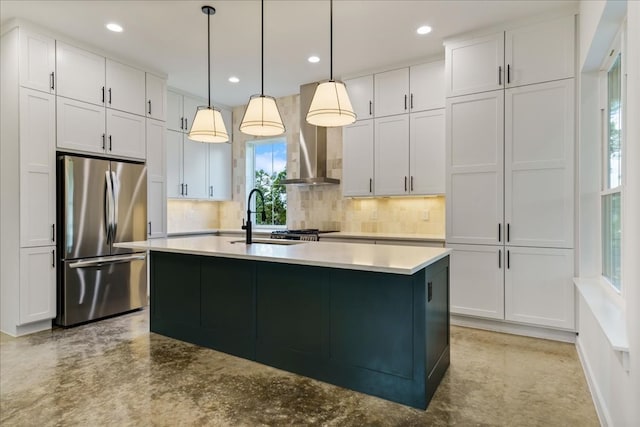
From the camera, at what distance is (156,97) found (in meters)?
4.72

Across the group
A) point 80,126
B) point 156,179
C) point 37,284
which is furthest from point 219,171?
point 37,284

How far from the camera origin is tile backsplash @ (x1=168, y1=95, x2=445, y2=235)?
479 centimetres

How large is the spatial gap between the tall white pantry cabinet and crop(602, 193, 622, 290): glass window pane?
435 millimetres

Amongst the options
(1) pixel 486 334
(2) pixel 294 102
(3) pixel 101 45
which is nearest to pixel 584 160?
(1) pixel 486 334

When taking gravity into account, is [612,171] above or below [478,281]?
above

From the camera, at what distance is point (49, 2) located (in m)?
3.17

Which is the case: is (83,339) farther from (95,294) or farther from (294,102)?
(294,102)

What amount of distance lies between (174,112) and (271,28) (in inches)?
98.0

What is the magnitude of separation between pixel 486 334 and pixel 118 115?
459 cm

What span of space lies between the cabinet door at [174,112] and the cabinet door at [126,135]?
91cm

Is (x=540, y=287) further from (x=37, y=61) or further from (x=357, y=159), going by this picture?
(x=37, y=61)

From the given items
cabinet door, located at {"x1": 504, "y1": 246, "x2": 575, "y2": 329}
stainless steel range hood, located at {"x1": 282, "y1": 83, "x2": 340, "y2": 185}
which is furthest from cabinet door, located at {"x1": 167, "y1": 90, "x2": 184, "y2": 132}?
cabinet door, located at {"x1": 504, "y1": 246, "x2": 575, "y2": 329}

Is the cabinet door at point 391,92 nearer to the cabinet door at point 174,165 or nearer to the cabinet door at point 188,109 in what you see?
the cabinet door at point 188,109

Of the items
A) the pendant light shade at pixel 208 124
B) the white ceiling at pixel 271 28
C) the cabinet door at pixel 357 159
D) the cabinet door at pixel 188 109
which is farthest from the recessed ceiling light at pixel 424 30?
the cabinet door at pixel 188 109
